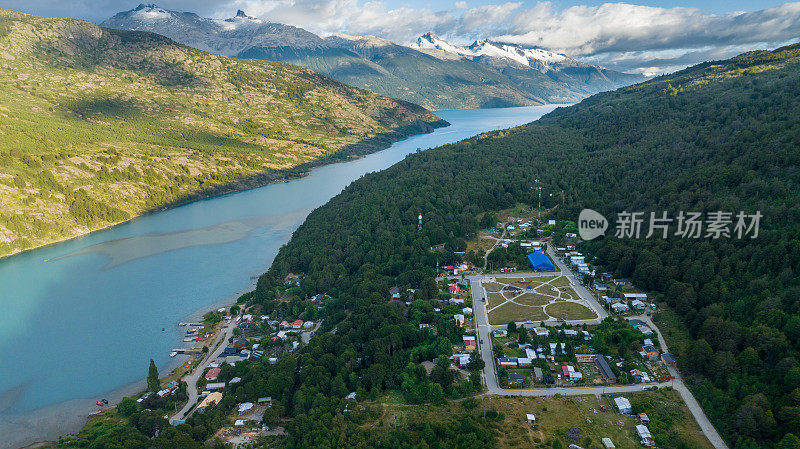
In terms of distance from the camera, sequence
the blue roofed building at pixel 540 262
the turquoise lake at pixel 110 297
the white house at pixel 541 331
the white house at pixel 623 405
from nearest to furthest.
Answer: the white house at pixel 623 405, the white house at pixel 541 331, the turquoise lake at pixel 110 297, the blue roofed building at pixel 540 262

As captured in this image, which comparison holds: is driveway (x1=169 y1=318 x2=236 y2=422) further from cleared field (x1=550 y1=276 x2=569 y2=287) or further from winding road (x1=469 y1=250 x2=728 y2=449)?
cleared field (x1=550 y1=276 x2=569 y2=287)

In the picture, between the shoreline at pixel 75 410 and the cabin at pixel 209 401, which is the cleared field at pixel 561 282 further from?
the shoreline at pixel 75 410

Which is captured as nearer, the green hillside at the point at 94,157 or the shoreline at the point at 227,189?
the shoreline at the point at 227,189

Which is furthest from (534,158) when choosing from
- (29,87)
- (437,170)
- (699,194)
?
(29,87)

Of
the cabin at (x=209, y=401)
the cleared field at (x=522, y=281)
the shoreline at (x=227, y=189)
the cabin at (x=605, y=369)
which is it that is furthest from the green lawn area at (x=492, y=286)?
the shoreline at (x=227, y=189)

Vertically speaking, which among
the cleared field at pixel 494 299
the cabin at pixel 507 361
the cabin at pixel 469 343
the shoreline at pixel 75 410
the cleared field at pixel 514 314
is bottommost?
the shoreline at pixel 75 410

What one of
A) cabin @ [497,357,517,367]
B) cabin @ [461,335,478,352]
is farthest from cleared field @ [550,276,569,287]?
cabin @ [497,357,517,367]

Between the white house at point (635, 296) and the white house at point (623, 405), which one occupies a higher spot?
the white house at point (635, 296)

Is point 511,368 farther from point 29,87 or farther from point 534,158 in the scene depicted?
point 29,87
